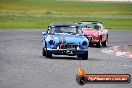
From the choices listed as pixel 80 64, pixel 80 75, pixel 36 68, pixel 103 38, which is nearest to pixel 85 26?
pixel 103 38

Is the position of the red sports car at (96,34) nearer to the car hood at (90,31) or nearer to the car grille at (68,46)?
the car hood at (90,31)

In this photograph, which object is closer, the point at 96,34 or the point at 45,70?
the point at 45,70

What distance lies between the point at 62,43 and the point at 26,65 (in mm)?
3249

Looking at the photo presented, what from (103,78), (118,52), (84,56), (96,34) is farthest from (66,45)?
(103,78)

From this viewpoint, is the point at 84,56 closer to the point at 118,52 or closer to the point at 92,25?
the point at 118,52

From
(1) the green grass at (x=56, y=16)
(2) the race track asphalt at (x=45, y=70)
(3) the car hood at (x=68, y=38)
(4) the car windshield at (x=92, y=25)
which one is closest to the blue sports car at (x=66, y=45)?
(3) the car hood at (x=68, y=38)

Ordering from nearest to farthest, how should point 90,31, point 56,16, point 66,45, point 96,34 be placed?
point 66,45 < point 96,34 < point 90,31 < point 56,16

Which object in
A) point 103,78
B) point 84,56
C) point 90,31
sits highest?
point 103,78

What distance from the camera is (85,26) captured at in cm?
3338

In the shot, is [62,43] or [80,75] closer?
[80,75]

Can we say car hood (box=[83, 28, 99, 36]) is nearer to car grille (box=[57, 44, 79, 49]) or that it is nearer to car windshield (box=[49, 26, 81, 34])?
car windshield (box=[49, 26, 81, 34])

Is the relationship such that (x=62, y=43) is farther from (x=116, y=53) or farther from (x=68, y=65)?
(x=116, y=53)

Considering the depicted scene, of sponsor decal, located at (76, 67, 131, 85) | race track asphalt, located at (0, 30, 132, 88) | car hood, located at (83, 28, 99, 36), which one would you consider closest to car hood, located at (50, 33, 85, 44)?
race track asphalt, located at (0, 30, 132, 88)

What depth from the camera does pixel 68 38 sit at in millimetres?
22703
